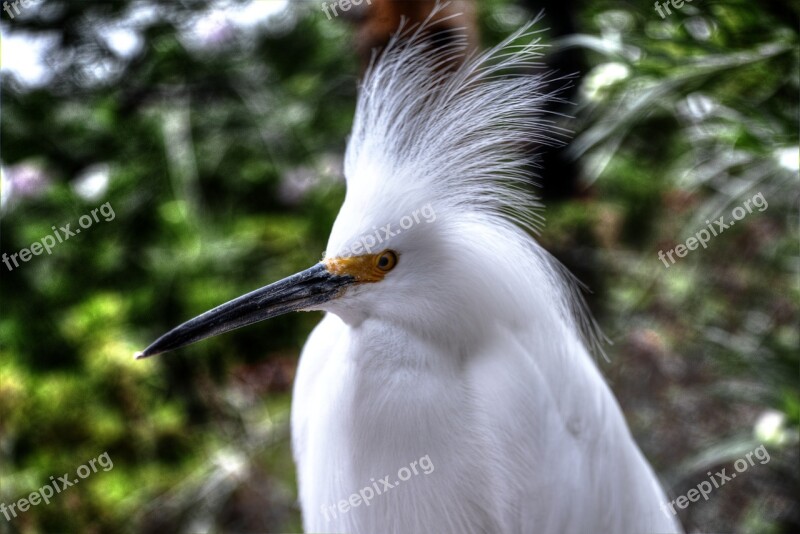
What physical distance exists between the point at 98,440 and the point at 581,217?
1.71 meters

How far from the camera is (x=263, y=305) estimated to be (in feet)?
3.22

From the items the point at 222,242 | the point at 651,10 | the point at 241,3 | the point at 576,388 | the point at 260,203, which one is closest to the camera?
the point at 576,388

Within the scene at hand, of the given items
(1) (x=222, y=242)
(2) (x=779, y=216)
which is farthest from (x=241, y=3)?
(2) (x=779, y=216)

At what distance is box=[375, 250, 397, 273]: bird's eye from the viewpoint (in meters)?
0.99

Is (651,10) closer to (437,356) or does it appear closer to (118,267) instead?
(437,356)

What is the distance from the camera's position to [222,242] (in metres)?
2.35
